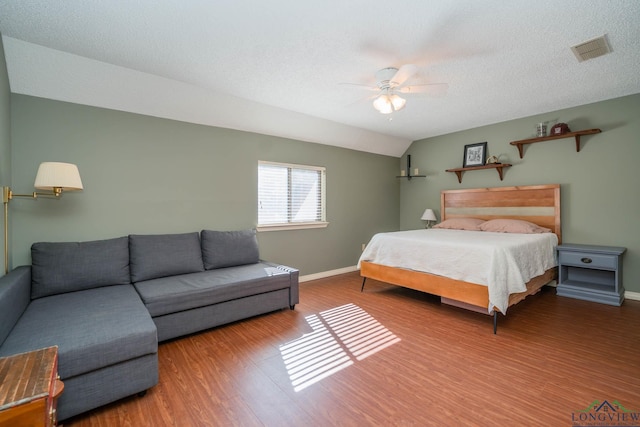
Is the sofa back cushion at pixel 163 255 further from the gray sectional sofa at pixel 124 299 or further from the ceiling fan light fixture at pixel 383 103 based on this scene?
the ceiling fan light fixture at pixel 383 103

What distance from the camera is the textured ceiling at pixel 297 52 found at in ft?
6.06

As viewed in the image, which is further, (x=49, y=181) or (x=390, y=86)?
(x=390, y=86)

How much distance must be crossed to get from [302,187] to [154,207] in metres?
2.07

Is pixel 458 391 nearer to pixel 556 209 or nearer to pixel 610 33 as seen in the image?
pixel 610 33

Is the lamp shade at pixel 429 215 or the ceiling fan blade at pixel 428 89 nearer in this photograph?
the ceiling fan blade at pixel 428 89

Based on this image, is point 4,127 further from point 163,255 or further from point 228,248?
point 228,248

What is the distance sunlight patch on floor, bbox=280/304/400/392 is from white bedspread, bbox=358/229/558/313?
0.86 m

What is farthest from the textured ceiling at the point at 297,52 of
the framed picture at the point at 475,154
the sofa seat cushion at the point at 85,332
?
the sofa seat cushion at the point at 85,332

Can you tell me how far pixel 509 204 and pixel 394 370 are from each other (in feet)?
11.7

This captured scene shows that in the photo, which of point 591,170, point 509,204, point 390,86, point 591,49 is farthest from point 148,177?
point 591,170

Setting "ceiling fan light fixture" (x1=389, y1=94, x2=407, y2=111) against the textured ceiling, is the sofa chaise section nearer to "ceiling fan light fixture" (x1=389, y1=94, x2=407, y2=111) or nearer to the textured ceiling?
the textured ceiling

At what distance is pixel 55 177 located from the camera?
2.22 metres

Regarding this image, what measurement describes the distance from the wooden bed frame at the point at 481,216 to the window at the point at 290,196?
123cm

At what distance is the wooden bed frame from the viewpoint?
280cm
